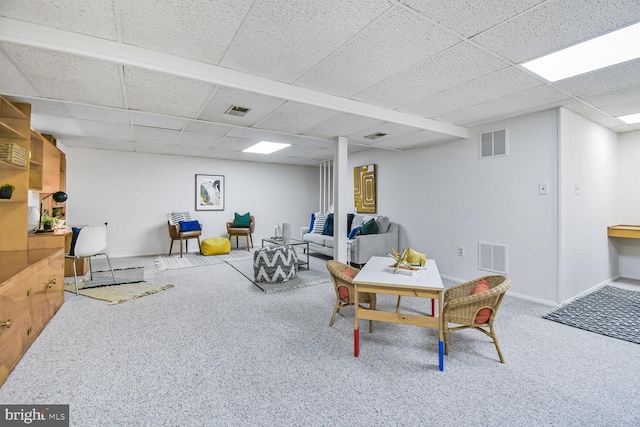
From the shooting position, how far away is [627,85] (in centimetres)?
293

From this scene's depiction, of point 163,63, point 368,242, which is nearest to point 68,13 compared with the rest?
point 163,63

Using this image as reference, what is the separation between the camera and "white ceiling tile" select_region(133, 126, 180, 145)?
457 cm

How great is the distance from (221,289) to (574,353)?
150 inches

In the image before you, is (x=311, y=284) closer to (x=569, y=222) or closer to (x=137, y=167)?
(x=569, y=222)

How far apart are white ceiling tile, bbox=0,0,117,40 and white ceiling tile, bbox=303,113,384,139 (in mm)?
2327

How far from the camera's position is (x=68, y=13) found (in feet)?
6.07

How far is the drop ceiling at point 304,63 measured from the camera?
1856 millimetres

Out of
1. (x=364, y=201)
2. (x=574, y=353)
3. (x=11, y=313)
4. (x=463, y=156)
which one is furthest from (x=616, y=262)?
(x=11, y=313)

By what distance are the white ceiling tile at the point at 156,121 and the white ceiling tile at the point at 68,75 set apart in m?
0.55

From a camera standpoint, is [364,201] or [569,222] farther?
[364,201]

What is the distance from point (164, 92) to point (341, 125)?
2112mm

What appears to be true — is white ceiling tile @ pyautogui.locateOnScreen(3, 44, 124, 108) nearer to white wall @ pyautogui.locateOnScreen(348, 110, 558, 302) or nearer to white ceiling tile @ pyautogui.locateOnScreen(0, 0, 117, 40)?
white ceiling tile @ pyautogui.locateOnScreen(0, 0, 117, 40)

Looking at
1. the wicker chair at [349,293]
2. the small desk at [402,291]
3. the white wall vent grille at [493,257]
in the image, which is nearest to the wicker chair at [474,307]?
the small desk at [402,291]

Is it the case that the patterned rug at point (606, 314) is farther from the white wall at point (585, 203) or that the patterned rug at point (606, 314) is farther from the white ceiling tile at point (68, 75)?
the white ceiling tile at point (68, 75)
